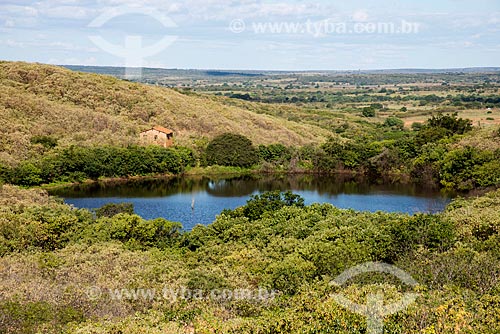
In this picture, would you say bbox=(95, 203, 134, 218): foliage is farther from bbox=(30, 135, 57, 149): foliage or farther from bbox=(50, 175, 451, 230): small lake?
bbox=(30, 135, 57, 149): foliage

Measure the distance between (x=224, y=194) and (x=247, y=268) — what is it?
92.5 ft

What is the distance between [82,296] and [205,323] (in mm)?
5132

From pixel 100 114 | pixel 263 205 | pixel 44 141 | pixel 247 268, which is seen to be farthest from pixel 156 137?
pixel 247 268

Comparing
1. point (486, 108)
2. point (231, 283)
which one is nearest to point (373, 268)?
point (231, 283)

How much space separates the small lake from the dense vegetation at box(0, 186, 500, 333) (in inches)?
377

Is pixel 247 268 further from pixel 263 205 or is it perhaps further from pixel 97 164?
pixel 97 164

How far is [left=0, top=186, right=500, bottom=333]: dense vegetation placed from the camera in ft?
44.4

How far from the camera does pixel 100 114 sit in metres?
65.4

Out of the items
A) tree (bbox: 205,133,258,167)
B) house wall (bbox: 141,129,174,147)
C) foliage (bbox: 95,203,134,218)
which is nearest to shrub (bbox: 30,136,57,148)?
house wall (bbox: 141,129,174,147)

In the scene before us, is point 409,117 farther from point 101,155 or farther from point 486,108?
point 101,155

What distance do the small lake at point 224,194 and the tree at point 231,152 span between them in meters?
3.53

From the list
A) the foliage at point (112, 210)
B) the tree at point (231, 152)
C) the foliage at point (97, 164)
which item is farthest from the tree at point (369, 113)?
the foliage at point (112, 210)

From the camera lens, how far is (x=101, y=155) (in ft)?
180

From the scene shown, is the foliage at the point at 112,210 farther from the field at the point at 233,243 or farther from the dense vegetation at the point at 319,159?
the dense vegetation at the point at 319,159
